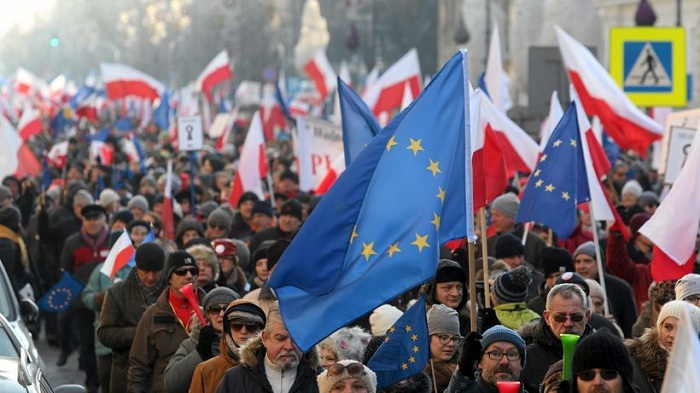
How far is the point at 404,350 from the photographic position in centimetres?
830

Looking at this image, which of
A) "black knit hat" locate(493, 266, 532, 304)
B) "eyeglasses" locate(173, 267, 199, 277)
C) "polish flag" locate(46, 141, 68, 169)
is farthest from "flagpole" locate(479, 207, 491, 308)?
"polish flag" locate(46, 141, 68, 169)

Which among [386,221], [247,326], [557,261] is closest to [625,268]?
[557,261]

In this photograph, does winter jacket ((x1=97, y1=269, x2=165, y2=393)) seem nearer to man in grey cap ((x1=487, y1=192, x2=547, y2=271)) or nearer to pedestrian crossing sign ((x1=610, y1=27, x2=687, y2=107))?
man in grey cap ((x1=487, y1=192, x2=547, y2=271))

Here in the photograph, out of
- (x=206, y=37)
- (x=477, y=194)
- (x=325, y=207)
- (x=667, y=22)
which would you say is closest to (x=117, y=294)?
(x=477, y=194)

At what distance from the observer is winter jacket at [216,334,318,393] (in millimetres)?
8148

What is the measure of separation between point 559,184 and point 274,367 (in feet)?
13.7

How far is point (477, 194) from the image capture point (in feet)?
35.3

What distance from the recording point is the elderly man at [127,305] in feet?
39.1

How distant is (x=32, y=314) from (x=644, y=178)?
12.2 meters

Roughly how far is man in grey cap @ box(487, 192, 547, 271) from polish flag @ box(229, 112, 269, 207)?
4918 millimetres

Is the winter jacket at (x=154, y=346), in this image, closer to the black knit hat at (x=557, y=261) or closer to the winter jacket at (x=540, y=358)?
the black knit hat at (x=557, y=261)

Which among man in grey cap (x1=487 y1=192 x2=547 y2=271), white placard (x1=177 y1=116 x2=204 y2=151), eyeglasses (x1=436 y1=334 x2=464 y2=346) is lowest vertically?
white placard (x1=177 y1=116 x2=204 y2=151)

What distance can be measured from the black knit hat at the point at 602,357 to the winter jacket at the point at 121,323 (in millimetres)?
5417

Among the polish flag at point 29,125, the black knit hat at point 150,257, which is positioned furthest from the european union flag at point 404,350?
the polish flag at point 29,125
